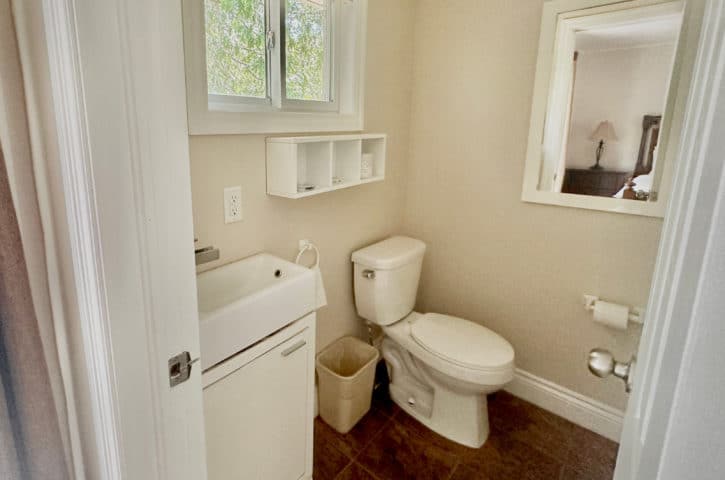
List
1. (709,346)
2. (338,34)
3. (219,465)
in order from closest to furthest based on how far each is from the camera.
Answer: (709,346)
(219,465)
(338,34)

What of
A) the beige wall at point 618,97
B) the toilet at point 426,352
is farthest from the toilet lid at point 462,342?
the beige wall at point 618,97

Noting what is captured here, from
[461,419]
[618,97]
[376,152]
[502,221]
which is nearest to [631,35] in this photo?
[618,97]

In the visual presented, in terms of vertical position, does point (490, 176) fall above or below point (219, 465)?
above

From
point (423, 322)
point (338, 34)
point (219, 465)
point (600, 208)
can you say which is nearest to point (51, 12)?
point (219, 465)

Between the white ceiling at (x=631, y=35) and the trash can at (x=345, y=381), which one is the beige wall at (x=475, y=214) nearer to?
the trash can at (x=345, y=381)

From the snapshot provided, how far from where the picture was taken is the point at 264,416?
126cm

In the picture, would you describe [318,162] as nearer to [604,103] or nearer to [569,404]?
[604,103]

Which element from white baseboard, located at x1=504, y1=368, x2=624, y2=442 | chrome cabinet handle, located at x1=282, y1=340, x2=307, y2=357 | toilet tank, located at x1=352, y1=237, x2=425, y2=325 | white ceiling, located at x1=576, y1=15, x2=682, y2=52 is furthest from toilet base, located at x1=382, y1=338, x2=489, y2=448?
white ceiling, located at x1=576, y1=15, x2=682, y2=52

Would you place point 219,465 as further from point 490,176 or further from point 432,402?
point 490,176

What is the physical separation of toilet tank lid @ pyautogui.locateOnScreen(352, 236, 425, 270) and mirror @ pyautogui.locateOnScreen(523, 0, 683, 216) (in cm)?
65

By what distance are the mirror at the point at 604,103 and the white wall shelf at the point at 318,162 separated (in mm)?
780

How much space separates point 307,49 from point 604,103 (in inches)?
50.8

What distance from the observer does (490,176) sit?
2012 mm

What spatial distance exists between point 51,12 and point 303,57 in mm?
1214
